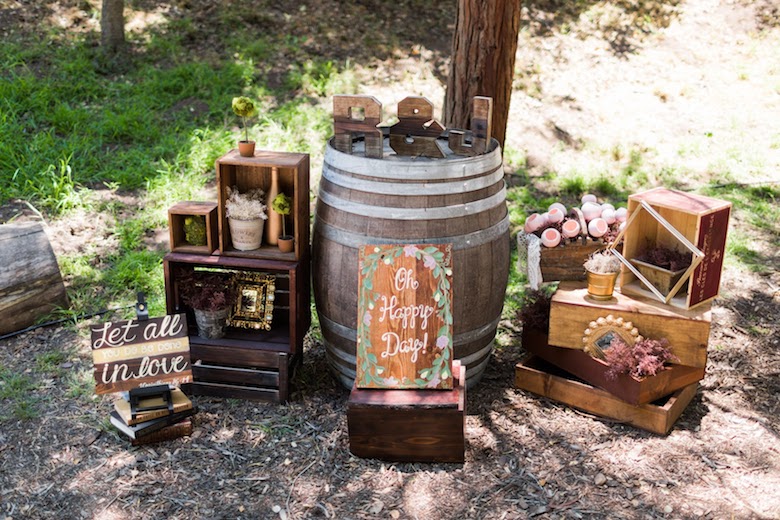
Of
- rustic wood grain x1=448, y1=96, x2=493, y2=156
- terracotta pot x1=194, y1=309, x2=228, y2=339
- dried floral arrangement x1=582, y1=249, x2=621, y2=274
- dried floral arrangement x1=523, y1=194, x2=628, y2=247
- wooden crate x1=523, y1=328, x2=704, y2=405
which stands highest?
rustic wood grain x1=448, y1=96, x2=493, y2=156

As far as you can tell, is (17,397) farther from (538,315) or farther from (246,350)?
(538,315)

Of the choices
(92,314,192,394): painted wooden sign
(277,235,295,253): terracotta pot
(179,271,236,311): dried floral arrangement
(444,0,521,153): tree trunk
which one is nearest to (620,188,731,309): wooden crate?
(444,0,521,153): tree trunk

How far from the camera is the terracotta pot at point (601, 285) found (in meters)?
3.65

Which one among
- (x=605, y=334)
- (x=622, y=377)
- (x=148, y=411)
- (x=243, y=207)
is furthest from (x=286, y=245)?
(x=622, y=377)

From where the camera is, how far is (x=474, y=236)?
353cm

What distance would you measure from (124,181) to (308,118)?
1863mm

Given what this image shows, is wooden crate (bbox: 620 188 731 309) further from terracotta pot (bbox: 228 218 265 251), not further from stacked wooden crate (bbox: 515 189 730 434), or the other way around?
terracotta pot (bbox: 228 218 265 251)

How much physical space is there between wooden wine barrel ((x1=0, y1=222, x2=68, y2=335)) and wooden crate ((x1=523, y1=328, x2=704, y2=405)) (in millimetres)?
2980

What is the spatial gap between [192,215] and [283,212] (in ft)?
1.58

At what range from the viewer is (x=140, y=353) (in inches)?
136

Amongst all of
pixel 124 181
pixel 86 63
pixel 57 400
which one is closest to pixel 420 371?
pixel 57 400

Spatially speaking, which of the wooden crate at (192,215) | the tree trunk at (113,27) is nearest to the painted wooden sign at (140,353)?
the wooden crate at (192,215)

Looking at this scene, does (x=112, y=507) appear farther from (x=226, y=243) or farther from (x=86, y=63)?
(x=86, y=63)

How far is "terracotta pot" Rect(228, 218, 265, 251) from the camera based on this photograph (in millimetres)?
3742
